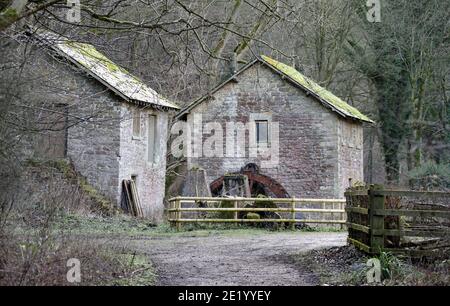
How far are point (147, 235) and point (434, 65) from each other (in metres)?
20.5

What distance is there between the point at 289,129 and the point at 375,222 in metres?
20.4

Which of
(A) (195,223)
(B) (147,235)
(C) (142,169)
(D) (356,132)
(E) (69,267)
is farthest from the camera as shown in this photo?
(D) (356,132)

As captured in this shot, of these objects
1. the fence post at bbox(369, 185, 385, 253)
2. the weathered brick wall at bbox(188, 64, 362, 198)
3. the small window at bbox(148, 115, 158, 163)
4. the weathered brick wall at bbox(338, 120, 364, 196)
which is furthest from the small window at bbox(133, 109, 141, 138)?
the fence post at bbox(369, 185, 385, 253)

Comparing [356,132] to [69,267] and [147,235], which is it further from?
[69,267]

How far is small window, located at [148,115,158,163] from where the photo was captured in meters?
30.5

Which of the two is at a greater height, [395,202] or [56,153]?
[56,153]

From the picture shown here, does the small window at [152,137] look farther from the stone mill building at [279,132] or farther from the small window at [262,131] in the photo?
the small window at [262,131]

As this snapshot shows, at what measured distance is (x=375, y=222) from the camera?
12234 mm

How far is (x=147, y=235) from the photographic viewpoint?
2056 cm

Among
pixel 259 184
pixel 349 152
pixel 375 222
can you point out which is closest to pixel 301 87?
pixel 349 152

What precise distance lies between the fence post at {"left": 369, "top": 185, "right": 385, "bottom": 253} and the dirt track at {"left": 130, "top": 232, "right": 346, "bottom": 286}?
119 centimetres

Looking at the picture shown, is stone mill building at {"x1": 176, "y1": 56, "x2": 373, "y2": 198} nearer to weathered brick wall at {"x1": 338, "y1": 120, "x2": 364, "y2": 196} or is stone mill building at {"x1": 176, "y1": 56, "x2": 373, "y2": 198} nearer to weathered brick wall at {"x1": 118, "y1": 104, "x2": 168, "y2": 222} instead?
weathered brick wall at {"x1": 338, "y1": 120, "x2": 364, "y2": 196}
